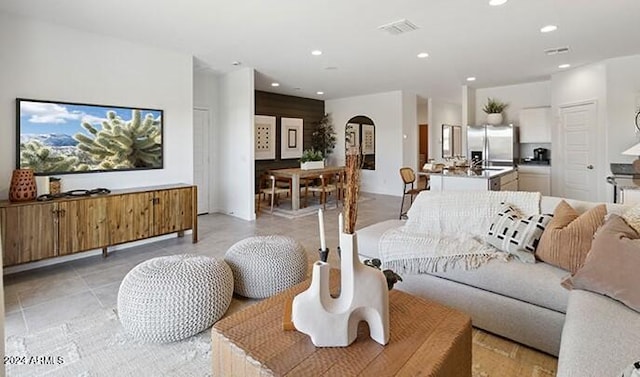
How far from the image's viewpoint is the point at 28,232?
323cm

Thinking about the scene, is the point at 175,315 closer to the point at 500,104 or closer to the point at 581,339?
the point at 581,339

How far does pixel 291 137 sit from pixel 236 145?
9.82 ft

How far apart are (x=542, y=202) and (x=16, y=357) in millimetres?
3761

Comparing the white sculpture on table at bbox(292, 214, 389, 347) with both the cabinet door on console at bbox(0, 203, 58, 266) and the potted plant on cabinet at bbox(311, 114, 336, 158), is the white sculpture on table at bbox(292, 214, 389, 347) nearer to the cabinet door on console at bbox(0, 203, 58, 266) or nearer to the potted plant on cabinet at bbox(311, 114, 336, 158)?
the cabinet door on console at bbox(0, 203, 58, 266)

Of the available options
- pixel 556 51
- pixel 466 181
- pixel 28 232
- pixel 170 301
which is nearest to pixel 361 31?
pixel 466 181

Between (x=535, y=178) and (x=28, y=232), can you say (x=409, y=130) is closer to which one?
(x=535, y=178)

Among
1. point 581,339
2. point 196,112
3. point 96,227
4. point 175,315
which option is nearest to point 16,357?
point 175,315

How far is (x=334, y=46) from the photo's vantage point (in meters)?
4.66

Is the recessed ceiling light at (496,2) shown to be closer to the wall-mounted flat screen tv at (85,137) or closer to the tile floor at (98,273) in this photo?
the tile floor at (98,273)

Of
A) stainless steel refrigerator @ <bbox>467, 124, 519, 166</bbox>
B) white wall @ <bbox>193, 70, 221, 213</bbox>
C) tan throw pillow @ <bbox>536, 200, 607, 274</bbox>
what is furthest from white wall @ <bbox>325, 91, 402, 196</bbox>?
tan throw pillow @ <bbox>536, 200, 607, 274</bbox>

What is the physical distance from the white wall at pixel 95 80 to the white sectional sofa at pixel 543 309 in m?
3.25

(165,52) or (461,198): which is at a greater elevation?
(165,52)

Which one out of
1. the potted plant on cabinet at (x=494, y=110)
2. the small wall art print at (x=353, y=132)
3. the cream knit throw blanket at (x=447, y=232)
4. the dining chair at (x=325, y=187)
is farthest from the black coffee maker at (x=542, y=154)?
the cream knit throw blanket at (x=447, y=232)

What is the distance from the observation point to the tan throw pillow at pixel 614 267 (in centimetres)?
162
